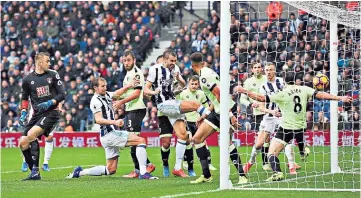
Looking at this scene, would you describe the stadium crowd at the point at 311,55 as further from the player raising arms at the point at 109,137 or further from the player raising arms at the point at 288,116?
the player raising arms at the point at 109,137

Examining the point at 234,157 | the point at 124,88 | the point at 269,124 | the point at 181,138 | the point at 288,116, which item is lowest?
the point at 234,157

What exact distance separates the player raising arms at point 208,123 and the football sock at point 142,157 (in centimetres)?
112

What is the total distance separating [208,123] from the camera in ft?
43.9

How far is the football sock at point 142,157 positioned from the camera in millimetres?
13984

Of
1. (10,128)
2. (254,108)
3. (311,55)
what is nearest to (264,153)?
(254,108)

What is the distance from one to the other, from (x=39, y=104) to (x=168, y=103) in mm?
2244

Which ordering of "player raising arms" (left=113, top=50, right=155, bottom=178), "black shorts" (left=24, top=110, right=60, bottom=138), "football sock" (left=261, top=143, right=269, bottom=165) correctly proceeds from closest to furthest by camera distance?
"black shorts" (left=24, top=110, right=60, bottom=138) → "player raising arms" (left=113, top=50, right=155, bottom=178) → "football sock" (left=261, top=143, right=269, bottom=165)

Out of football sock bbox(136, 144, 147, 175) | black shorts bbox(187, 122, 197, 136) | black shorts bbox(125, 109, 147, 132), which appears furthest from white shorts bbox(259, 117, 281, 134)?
football sock bbox(136, 144, 147, 175)

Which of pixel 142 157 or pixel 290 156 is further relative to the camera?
pixel 290 156

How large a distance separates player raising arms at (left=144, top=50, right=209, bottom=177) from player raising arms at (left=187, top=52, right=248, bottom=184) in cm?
84

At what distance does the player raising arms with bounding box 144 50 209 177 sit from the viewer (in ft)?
47.5

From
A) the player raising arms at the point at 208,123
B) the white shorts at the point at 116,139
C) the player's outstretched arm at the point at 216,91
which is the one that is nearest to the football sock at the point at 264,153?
the player raising arms at the point at 208,123

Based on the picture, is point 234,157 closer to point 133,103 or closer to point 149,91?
point 149,91

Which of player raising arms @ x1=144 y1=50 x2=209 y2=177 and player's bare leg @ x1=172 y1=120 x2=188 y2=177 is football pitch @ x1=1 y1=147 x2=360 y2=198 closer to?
player's bare leg @ x1=172 y1=120 x2=188 y2=177
